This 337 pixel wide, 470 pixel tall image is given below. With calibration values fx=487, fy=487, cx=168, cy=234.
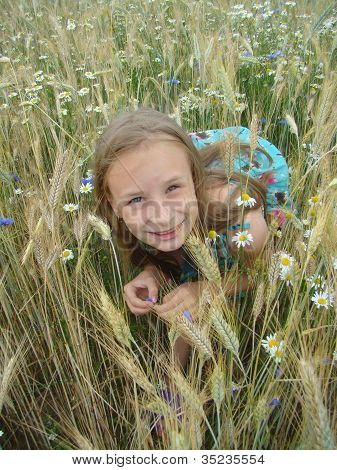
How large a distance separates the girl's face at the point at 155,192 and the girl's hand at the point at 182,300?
14 cm

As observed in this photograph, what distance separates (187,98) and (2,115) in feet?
2.75

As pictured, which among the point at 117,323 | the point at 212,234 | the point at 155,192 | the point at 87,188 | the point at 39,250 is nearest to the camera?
the point at 117,323

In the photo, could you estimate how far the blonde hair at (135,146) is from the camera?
1445mm

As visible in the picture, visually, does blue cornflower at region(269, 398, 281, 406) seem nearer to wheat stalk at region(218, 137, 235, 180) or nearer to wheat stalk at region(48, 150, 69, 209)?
wheat stalk at region(218, 137, 235, 180)

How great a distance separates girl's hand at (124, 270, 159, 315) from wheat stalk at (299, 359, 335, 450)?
0.64m

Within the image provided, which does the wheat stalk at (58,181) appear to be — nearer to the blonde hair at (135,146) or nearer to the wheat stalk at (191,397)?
the blonde hair at (135,146)

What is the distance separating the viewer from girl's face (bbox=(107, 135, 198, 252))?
1.35 m

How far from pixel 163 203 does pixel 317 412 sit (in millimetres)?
745

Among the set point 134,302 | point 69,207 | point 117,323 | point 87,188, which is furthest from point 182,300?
point 87,188

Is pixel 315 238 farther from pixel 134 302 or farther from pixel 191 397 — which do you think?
pixel 134 302

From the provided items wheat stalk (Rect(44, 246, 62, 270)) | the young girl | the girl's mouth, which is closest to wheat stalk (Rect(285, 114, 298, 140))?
the young girl

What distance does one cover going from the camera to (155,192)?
1353 mm
